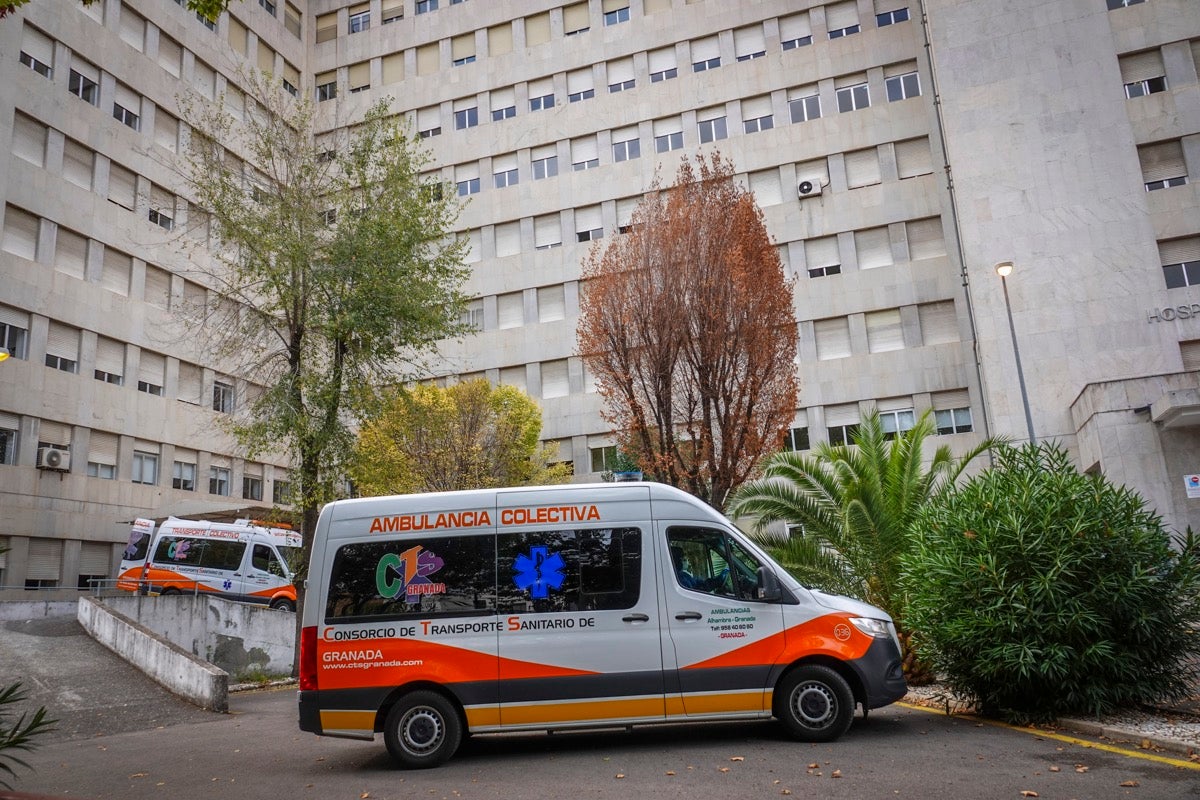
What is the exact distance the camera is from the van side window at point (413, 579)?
314 inches

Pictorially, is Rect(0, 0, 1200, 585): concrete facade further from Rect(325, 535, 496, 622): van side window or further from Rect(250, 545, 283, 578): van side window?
Rect(325, 535, 496, 622): van side window

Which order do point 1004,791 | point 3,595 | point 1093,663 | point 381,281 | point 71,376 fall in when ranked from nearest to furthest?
point 1004,791 → point 1093,663 → point 381,281 → point 3,595 → point 71,376

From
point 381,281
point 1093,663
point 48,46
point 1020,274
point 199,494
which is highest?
point 48,46

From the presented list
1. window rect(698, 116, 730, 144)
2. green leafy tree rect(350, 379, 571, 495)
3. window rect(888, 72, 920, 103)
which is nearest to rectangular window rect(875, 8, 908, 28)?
window rect(888, 72, 920, 103)

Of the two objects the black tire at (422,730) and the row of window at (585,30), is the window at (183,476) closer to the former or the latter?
the row of window at (585,30)

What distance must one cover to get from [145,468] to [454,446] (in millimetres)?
13664

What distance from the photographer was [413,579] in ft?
26.5

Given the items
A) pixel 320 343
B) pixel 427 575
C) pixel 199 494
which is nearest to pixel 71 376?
pixel 199 494

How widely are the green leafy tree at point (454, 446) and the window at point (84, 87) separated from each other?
651 inches

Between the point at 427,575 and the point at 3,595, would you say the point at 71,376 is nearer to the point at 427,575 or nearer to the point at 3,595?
the point at 3,595

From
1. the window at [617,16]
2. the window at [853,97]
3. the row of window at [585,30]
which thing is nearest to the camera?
the window at [853,97]

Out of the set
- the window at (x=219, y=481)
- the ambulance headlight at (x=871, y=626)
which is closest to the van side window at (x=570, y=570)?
the ambulance headlight at (x=871, y=626)

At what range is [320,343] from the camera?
19.7m

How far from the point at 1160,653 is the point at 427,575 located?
6.69 meters
